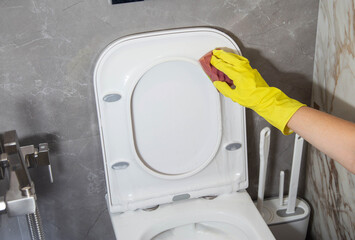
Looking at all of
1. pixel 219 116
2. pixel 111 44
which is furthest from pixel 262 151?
pixel 111 44

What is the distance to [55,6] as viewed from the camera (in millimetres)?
1123

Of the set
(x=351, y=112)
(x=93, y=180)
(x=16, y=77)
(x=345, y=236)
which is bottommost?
(x=345, y=236)

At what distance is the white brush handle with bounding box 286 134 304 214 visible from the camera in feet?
4.49

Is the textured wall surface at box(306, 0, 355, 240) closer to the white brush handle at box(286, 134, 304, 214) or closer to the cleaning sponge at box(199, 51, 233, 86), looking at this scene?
the white brush handle at box(286, 134, 304, 214)

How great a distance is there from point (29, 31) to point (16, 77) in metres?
0.13

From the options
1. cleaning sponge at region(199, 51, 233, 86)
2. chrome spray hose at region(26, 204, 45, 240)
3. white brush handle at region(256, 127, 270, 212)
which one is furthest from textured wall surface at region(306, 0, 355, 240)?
chrome spray hose at region(26, 204, 45, 240)

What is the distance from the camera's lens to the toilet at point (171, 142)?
1.18 m

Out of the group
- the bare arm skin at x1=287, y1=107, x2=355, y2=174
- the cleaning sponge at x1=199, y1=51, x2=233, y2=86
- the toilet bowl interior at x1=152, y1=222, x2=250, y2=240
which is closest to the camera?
the bare arm skin at x1=287, y1=107, x2=355, y2=174

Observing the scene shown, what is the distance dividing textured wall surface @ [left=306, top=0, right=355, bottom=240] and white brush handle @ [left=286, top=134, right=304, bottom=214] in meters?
0.10

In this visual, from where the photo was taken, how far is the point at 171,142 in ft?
4.20

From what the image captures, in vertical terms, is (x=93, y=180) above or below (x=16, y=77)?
below

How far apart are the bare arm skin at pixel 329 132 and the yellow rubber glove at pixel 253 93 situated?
3 centimetres

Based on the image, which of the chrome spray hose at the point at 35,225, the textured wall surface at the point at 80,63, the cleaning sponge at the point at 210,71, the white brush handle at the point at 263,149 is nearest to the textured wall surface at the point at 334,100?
the textured wall surface at the point at 80,63

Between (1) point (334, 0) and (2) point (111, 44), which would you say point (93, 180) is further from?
(1) point (334, 0)
